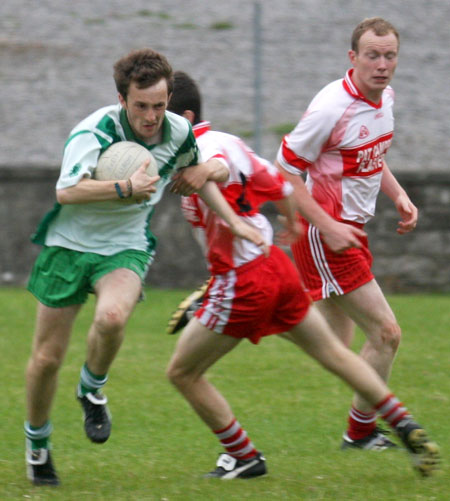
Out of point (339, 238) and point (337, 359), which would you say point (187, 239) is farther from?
point (337, 359)

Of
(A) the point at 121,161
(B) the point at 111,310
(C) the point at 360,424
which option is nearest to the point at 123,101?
(A) the point at 121,161

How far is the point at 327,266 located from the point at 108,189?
5.43 feet

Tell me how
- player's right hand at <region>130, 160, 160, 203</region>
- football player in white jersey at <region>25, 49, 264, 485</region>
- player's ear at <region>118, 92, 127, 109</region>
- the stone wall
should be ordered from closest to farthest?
player's right hand at <region>130, 160, 160, 203</region> → football player in white jersey at <region>25, 49, 264, 485</region> → player's ear at <region>118, 92, 127, 109</region> → the stone wall

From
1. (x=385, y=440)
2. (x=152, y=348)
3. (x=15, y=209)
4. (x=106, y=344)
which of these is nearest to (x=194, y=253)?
(x=15, y=209)

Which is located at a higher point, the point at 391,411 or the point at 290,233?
the point at 290,233

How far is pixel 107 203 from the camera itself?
518 centimetres

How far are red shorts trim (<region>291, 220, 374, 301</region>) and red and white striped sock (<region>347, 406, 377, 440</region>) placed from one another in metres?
0.73

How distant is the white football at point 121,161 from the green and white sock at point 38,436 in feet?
4.43

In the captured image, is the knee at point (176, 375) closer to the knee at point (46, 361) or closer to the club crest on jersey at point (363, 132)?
the knee at point (46, 361)

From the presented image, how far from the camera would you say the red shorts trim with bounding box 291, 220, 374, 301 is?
19.5 feet

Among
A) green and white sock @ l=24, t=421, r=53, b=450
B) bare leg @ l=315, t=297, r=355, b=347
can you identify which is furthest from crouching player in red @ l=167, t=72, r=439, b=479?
bare leg @ l=315, t=297, r=355, b=347

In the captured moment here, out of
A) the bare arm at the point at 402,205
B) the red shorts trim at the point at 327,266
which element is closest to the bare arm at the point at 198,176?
the red shorts trim at the point at 327,266

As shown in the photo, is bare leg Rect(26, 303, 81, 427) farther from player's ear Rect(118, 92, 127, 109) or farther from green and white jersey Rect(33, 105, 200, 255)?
player's ear Rect(118, 92, 127, 109)

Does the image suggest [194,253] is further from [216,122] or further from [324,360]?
[324,360]
